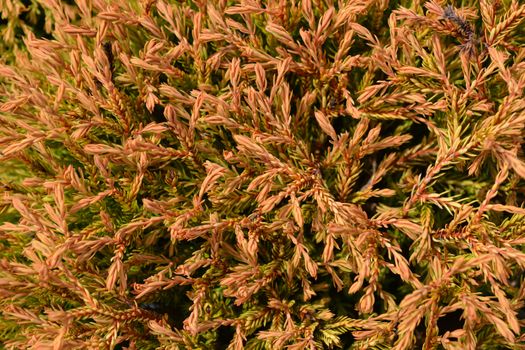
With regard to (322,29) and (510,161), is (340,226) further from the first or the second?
(322,29)

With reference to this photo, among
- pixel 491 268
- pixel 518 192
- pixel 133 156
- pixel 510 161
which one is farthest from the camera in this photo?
pixel 518 192

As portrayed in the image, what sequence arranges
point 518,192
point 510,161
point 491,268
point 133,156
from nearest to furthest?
point 510,161 → point 491,268 → point 133,156 → point 518,192

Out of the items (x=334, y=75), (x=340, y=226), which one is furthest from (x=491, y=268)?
(x=334, y=75)

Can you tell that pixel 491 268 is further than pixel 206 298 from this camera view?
No

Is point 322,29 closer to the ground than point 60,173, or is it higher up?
higher up

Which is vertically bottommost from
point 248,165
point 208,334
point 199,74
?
point 208,334

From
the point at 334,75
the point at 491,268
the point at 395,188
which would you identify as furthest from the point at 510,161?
the point at 334,75

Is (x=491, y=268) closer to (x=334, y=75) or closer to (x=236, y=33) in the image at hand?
(x=334, y=75)
